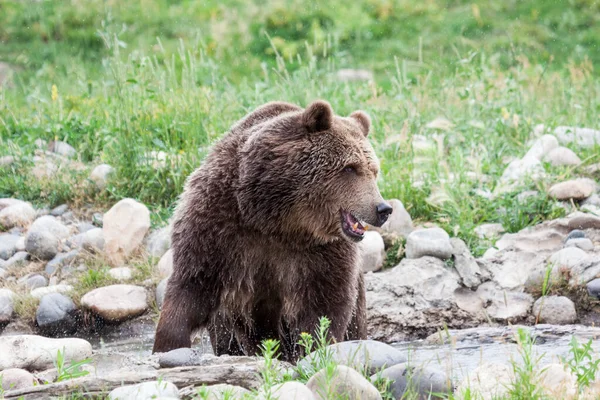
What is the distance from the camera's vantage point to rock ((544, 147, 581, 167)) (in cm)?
824

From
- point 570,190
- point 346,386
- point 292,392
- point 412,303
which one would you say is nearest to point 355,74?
point 570,190

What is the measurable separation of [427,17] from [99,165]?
8691 millimetres

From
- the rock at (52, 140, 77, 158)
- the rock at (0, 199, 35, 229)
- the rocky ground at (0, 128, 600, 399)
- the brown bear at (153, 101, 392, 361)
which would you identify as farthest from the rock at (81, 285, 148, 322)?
the rock at (52, 140, 77, 158)

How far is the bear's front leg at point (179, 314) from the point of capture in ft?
16.6

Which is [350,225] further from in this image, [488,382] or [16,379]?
[16,379]

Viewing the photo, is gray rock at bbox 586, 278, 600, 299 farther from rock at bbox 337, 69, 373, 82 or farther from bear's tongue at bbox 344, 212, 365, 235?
rock at bbox 337, 69, 373, 82

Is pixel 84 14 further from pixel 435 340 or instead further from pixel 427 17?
pixel 435 340

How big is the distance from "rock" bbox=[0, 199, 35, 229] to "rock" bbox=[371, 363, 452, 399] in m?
4.86

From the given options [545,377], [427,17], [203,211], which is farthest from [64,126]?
[427,17]

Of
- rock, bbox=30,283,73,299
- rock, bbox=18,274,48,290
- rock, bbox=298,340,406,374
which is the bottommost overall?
rock, bbox=18,274,48,290

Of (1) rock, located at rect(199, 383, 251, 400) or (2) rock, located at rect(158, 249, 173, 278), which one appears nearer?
(1) rock, located at rect(199, 383, 251, 400)

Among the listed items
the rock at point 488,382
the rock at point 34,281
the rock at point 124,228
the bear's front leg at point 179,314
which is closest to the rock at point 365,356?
the rock at point 488,382

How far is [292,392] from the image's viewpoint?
3.47 m

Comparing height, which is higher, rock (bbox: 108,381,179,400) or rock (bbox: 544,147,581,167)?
rock (bbox: 108,381,179,400)
